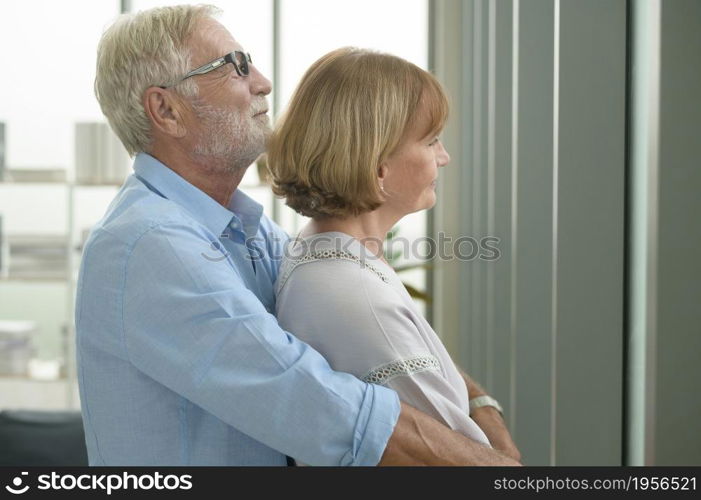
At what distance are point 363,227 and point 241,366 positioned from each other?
14.5 inches

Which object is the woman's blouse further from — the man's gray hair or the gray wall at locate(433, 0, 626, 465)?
the man's gray hair

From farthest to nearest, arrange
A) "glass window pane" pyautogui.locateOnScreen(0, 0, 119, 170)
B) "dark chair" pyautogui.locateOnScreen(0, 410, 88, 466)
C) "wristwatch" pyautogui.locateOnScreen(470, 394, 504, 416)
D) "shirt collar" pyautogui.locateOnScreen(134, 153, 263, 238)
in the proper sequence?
1. "glass window pane" pyautogui.locateOnScreen(0, 0, 119, 170)
2. "dark chair" pyautogui.locateOnScreen(0, 410, 88, 466)
3. "wristwatch" pyautogui.locateOnScreen(470, 394, 504, 416)
4. "shirt collar" pyautogui.locateOnScreen(134, 153, 263, 238)

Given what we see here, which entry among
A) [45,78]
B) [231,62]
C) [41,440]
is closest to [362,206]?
[231,62]

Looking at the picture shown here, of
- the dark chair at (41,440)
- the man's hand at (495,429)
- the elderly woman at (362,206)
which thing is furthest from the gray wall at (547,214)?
the dark chair at (41,440)

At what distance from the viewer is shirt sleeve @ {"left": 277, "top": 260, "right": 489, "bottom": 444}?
1278 mm

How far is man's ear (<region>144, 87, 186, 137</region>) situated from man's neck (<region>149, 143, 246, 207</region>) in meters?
0.04

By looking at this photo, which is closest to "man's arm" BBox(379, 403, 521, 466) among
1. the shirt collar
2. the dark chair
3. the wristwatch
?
the wristwatch

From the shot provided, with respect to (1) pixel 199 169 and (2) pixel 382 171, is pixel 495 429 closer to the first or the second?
(2) pixel 382 171

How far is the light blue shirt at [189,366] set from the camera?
1.21m

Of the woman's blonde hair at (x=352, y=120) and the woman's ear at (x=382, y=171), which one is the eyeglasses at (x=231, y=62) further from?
the woman's ear at (x=382, y=171)
